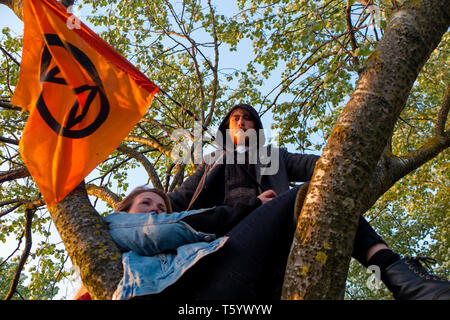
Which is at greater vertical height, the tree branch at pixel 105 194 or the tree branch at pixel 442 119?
the tree branch at pixel 442 119

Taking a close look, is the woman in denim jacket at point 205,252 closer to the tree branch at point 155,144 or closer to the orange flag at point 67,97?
the orange flag at point 67,97

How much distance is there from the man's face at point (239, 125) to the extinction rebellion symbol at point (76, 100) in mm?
1428

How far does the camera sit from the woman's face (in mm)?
2703

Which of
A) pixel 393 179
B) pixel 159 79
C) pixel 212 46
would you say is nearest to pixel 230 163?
pixel 393 179

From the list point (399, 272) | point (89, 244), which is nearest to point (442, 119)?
point (399, 272)

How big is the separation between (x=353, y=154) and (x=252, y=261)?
2.43 ft

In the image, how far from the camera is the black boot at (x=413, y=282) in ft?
5.27

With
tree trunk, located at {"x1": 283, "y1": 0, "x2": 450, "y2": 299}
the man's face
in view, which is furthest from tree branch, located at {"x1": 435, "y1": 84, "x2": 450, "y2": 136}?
tree trunk, located at {"x1": 283, "y1": 0, "x2": 450, "y2": 299}

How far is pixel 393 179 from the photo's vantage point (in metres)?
3.72

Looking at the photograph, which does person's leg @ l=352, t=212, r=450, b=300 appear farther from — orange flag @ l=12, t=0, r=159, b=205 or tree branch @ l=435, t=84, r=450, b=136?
tree branch @ l=435, t=84, r=450, b=136

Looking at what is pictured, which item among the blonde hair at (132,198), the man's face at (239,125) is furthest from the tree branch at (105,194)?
the blonde hair at (132,198)

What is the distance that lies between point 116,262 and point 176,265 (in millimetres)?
301

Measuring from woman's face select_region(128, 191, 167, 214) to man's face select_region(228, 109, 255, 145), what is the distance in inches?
51.0
